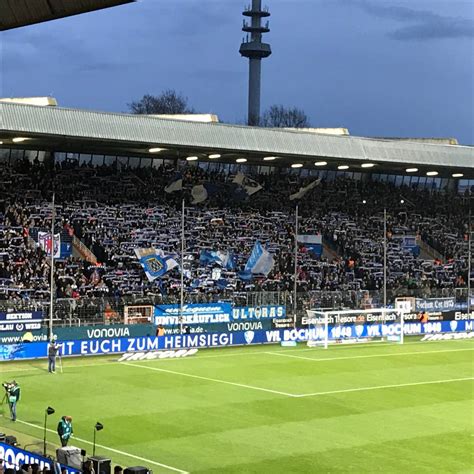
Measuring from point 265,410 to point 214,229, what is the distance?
3213cm

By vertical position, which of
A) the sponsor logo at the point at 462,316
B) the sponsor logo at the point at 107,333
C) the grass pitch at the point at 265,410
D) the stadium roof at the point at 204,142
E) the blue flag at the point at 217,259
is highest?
the stadium roof at the point at 204,142

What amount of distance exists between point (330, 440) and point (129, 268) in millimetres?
31773

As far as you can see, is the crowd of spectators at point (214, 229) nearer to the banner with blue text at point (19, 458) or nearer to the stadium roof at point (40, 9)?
the banner with blue text at point (19, 458)

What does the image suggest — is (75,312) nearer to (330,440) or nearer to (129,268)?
(129,268)

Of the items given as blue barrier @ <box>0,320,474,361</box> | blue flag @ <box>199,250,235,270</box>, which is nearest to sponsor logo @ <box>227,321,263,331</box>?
blue barrier @ <box>0,320,474,361</box>

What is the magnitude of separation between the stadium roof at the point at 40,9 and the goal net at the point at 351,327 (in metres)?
41.8

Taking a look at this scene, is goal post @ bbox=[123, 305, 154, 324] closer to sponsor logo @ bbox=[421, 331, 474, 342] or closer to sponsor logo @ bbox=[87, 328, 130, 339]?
sponsor logo @ bbox=[87, 328, 130, 339]

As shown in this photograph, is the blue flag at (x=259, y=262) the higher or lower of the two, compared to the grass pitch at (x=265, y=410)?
higher

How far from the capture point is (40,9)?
11.3 m

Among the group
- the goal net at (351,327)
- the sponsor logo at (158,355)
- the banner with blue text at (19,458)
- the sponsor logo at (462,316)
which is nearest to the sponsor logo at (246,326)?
the goal net at (351,327)

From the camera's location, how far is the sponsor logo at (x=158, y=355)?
1836 inches

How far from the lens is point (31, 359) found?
45438mm

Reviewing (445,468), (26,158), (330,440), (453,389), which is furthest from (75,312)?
(445,468)

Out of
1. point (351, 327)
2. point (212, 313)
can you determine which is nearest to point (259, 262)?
point (212, 313)
